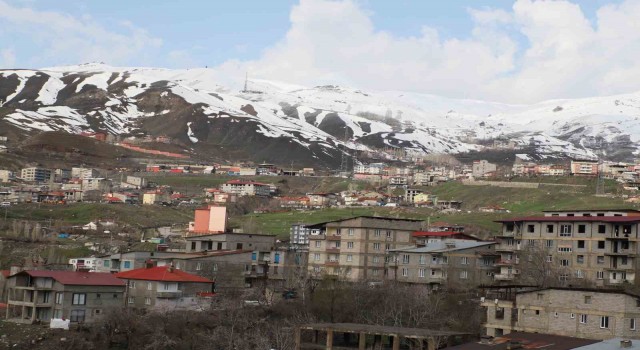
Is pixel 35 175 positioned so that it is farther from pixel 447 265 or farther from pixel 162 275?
pixel 447 265

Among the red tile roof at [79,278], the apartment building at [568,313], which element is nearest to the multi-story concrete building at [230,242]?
the red tile roof at [79,278]

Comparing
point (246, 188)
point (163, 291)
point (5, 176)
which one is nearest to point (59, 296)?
point (163, 291)

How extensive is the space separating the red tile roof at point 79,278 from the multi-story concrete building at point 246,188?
3685 inches

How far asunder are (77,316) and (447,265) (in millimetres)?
21145

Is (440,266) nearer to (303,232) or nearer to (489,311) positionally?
(489,311)

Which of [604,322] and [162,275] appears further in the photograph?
[162,275]

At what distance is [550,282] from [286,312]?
45.1 ft

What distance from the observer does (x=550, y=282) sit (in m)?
A: 54.5

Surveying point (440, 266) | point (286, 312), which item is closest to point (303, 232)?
point (440, 266)

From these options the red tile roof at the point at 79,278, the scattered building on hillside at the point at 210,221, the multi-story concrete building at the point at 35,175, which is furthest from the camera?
the multi-story concrete building at the point at 35,175

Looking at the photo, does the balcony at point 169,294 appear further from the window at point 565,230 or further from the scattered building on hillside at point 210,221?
the scattered building on hillside at point 210,221

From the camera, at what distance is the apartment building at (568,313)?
139 feet

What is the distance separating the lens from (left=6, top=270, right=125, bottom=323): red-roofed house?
53.5m

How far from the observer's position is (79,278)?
2146 inches
